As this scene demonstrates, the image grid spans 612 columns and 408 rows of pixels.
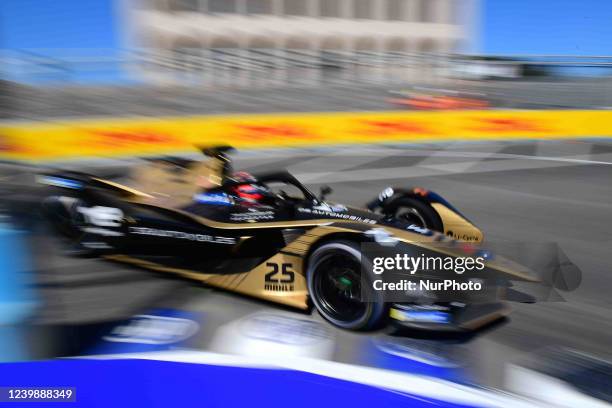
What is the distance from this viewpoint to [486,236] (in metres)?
5.78

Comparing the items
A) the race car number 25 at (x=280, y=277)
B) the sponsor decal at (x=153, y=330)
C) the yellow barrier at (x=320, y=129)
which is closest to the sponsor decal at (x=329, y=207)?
the race car number 25 at (x=280, y=277)

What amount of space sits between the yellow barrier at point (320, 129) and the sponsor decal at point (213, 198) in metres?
6.93

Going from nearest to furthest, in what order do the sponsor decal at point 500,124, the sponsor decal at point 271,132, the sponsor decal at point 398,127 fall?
the sponsor decal at point 271,132 < the sponsor decal at point 398,127 < the sponsor decal at point 500,124

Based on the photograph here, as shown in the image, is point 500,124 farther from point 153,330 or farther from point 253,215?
point 153,330

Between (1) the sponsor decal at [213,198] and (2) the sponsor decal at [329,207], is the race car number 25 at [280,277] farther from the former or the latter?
(1) the sponsor decal at [213,198]

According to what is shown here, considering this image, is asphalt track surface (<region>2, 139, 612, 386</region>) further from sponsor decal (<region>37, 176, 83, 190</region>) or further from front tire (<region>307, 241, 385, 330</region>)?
sponsor decal (<region>37, 176, 83, 190</region>)

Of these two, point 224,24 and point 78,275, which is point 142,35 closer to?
point 224,24

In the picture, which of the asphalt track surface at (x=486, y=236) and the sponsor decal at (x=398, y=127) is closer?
the asphalt track surface at (x=486, y=236)

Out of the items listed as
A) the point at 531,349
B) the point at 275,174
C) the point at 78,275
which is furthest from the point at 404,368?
the point at 78,275

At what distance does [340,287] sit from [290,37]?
3716 centimetres

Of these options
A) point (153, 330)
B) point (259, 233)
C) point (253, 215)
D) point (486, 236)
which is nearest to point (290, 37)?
point (486, 236)

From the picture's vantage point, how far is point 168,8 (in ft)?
104

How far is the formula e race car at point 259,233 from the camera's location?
3395 millimetres

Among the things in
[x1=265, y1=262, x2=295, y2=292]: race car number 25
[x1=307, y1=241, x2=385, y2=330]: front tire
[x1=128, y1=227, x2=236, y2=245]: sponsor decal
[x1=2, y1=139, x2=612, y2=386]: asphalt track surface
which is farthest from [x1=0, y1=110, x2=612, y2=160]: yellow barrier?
[x1=307, y1=241, x2=385, y2=330]: front tire
